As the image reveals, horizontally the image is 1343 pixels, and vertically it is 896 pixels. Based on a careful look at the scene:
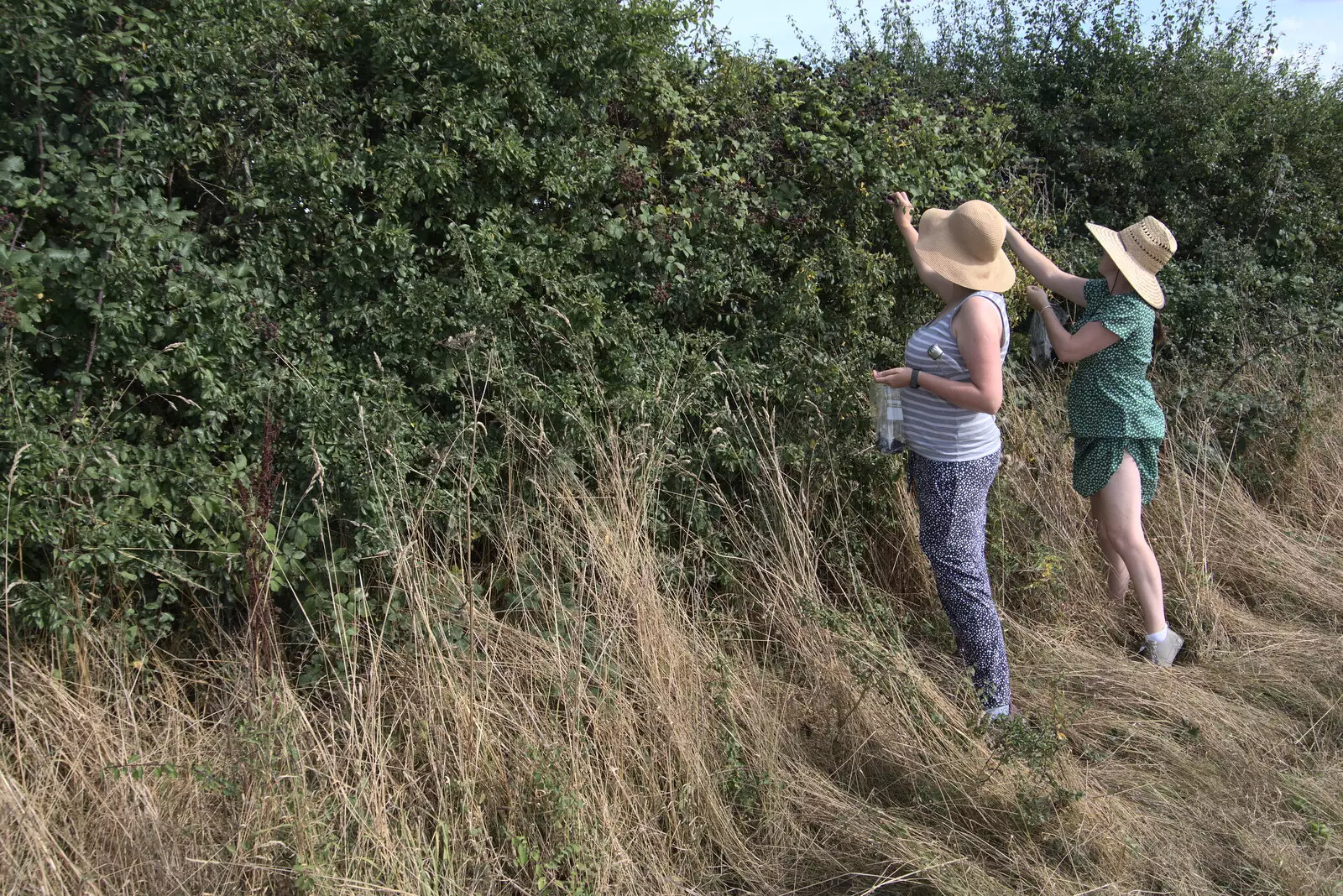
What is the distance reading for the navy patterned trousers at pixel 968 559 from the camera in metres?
3.69

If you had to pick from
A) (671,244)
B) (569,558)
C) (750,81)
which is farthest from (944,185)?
(569,558)

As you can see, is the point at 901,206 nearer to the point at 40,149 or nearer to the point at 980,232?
the point at 980,232

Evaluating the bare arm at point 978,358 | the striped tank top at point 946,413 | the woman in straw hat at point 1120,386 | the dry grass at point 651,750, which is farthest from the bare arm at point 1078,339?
the dry grass at point 651,750

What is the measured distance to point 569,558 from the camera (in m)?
3.66

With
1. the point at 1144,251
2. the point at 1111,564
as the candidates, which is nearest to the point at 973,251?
the point at 1144,251

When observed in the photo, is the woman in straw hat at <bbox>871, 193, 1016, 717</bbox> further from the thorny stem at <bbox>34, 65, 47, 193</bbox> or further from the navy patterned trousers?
the thorny stem at <bbox>34, 65, 47, 193</bbox>

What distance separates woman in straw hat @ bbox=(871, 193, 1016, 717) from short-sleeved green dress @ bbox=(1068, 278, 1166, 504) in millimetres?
658

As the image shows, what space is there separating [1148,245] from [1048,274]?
410 millimetres

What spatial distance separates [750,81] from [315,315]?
2414 mm

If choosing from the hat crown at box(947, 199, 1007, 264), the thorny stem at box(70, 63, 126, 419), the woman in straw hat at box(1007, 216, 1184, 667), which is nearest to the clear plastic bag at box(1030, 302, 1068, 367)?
the woman in straw hat at box(1007, 216, 1184, 667)

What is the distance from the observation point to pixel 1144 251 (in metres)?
4.22

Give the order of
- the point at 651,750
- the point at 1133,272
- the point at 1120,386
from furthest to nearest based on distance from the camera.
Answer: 1. the point at 1120,386
2. the point at 1133,272
3. the point at 651,750

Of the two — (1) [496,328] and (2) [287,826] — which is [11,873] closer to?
(2) [287,826]

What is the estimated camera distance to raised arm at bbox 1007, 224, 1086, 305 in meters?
4.29
